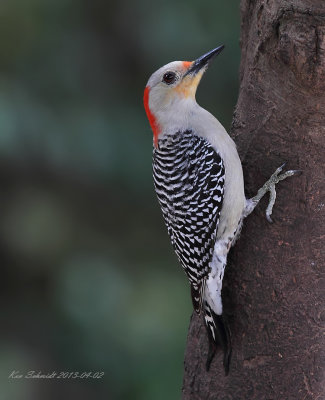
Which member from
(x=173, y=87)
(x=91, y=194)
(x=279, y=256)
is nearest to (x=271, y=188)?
(x=279, y=256)

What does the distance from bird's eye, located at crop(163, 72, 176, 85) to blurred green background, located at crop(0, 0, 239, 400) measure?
5.25ft

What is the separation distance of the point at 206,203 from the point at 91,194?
3.21m

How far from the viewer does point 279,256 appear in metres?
3.39

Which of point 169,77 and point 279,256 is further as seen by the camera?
point 169,77

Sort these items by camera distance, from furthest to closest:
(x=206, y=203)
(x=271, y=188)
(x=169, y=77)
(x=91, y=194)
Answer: (x=91, y=194) → (x=169, y=77) → (x=206, y=203) → (x=271, y=188)

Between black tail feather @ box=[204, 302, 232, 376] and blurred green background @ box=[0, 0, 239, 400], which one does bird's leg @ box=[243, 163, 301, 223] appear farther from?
blurred green background @ box=[0, 0, 239, 400]

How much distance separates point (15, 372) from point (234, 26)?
3286mm

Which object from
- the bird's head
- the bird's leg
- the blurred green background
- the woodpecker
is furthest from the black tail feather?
the blurred green background

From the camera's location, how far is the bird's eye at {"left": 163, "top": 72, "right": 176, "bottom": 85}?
Result: 12.6 ft

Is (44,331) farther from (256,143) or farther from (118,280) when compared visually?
(256,143)

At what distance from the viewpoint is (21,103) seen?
5.29 m

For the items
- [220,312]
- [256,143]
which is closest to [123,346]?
[220,312]

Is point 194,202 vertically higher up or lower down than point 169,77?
lower down

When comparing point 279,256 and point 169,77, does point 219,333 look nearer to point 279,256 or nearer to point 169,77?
point 279,256
